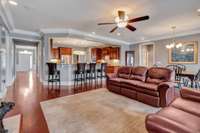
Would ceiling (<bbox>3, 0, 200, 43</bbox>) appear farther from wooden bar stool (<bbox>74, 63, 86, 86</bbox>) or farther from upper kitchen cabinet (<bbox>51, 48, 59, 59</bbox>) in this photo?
upper kitchen cabinet (<bbox>51, 48, 59, 59</bbox>)

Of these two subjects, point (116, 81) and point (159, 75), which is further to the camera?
point (116, 81)

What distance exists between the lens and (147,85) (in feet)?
12.9

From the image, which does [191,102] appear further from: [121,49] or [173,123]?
[121,49]

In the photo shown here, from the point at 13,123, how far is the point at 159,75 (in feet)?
13.0

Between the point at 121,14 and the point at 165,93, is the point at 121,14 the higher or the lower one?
the higher one

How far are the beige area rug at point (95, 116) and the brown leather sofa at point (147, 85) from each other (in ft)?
0.92

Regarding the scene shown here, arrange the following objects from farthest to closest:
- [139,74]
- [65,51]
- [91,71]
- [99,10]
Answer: [65,51], [91,71], [139,74], [99,10]

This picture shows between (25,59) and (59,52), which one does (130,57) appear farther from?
(25,59)

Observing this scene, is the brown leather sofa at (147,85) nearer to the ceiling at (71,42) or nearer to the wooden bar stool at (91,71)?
the wooden bar stool at (91,71)

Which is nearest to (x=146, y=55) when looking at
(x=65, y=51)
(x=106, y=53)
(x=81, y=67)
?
(x=106, y=53)

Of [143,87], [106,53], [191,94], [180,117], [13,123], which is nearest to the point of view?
[180,117]

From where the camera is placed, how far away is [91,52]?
40.2 ft

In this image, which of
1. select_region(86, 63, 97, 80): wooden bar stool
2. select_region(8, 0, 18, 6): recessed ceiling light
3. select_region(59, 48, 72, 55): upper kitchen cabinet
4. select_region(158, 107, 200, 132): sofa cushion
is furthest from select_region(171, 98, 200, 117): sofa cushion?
select_region(59, 48, 72, 55): upper kitchen cabinet

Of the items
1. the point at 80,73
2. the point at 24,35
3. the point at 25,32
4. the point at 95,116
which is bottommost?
the point at 95,116
